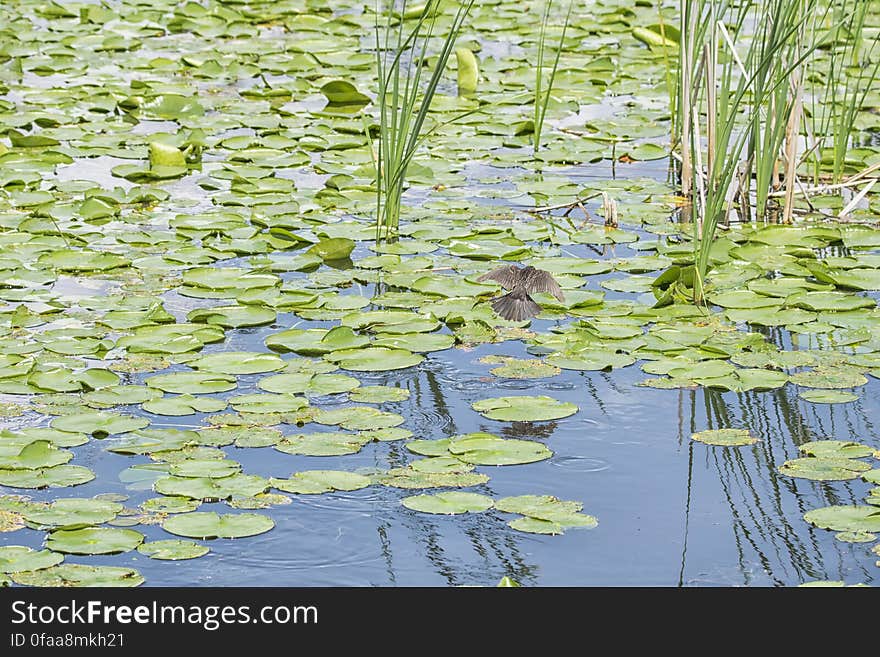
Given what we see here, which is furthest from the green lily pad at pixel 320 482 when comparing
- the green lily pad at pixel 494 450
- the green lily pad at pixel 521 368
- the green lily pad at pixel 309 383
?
the green lily pad at pixel 521 368

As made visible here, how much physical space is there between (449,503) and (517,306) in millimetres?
1129

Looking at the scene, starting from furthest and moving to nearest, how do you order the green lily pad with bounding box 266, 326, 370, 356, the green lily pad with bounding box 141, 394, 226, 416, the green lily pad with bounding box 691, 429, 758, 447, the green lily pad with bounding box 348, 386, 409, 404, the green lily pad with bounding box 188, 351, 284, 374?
the green lily pad with bounding box 266, 326, 370, 356 < the green lily pad with bounding box 188, 351, 284, 374 < the green lily pad with bounding box 348, 386, 409, 404 < the green lily pad with bounding box 141, 394, 226, 416 < the green lily pad with bounding box 691, 429, 758, 447

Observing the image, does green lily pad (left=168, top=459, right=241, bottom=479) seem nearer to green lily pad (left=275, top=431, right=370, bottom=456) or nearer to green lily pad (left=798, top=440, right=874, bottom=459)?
green lily pad (left=275, top=431, right=370, bottom=456)

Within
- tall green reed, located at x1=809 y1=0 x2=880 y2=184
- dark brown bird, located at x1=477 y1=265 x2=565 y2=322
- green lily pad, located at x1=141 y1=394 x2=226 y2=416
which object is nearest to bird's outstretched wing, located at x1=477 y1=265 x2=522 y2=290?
dark brown bird, located at x1=477 y1=265 x2=565 y2=322

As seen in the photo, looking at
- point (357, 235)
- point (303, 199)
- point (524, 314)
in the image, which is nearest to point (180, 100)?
point (303, 199)

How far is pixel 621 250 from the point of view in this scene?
461 cm

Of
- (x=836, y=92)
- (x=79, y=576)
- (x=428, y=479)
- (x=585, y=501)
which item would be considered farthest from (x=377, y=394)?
(x=836, y=92)

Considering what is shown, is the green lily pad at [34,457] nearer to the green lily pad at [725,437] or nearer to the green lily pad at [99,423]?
the green lily pad at [99,423]

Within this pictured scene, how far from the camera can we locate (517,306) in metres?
3.83

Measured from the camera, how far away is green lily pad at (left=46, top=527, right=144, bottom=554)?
2.60m

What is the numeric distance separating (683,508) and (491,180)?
9.06 feet

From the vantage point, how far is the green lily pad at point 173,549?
8.48ft

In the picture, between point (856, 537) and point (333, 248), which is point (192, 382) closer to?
point (333, 248)

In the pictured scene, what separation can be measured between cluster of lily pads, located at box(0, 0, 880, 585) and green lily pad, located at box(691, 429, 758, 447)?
0.64 ft
